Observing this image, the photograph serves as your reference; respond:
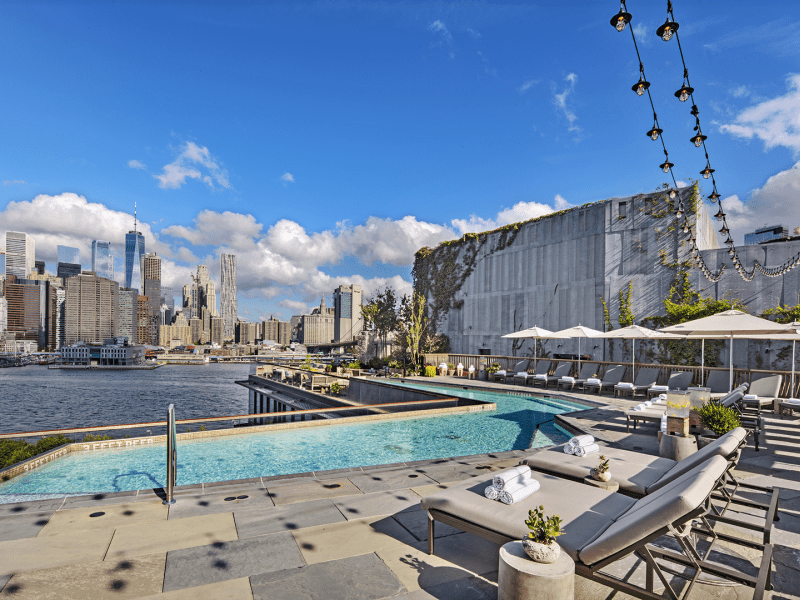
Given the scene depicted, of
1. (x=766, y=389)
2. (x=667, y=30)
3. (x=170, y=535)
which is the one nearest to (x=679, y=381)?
(x=766, y=389)

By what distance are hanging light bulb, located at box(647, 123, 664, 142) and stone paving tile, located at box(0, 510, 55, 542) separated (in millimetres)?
11560

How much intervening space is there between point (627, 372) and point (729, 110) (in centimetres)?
920

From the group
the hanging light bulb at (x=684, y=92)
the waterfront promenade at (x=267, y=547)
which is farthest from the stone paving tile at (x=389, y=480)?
the hanging light bulb at (x=684, y=92)

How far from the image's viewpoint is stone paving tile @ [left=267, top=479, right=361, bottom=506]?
4281mm

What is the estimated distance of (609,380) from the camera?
14031mm

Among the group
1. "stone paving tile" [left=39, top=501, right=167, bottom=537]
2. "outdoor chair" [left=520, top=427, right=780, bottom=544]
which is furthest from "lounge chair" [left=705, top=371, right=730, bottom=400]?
"stone paving tile" [left=39, top=501, right=167, bottom=537]

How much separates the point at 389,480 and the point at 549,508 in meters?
2.30

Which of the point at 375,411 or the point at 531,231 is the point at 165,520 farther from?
the point at 531,231

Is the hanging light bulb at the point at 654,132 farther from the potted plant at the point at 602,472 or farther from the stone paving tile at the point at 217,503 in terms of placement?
the stone paving tile at the point at 217,503

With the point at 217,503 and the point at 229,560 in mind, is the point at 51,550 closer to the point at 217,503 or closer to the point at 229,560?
the point at 217,503

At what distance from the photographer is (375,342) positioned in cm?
2795

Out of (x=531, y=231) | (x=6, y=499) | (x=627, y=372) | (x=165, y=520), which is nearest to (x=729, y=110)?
(x=627, y=372)

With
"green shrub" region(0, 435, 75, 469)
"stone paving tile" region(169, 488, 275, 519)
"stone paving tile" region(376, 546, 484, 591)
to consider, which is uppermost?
"stone paving tile" region(376, 546, 484, 591)

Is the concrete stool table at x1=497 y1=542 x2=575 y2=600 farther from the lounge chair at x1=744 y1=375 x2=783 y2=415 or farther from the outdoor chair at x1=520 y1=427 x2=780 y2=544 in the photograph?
the lounge chair at x1=744 y1=375 x2=783 y2=415
